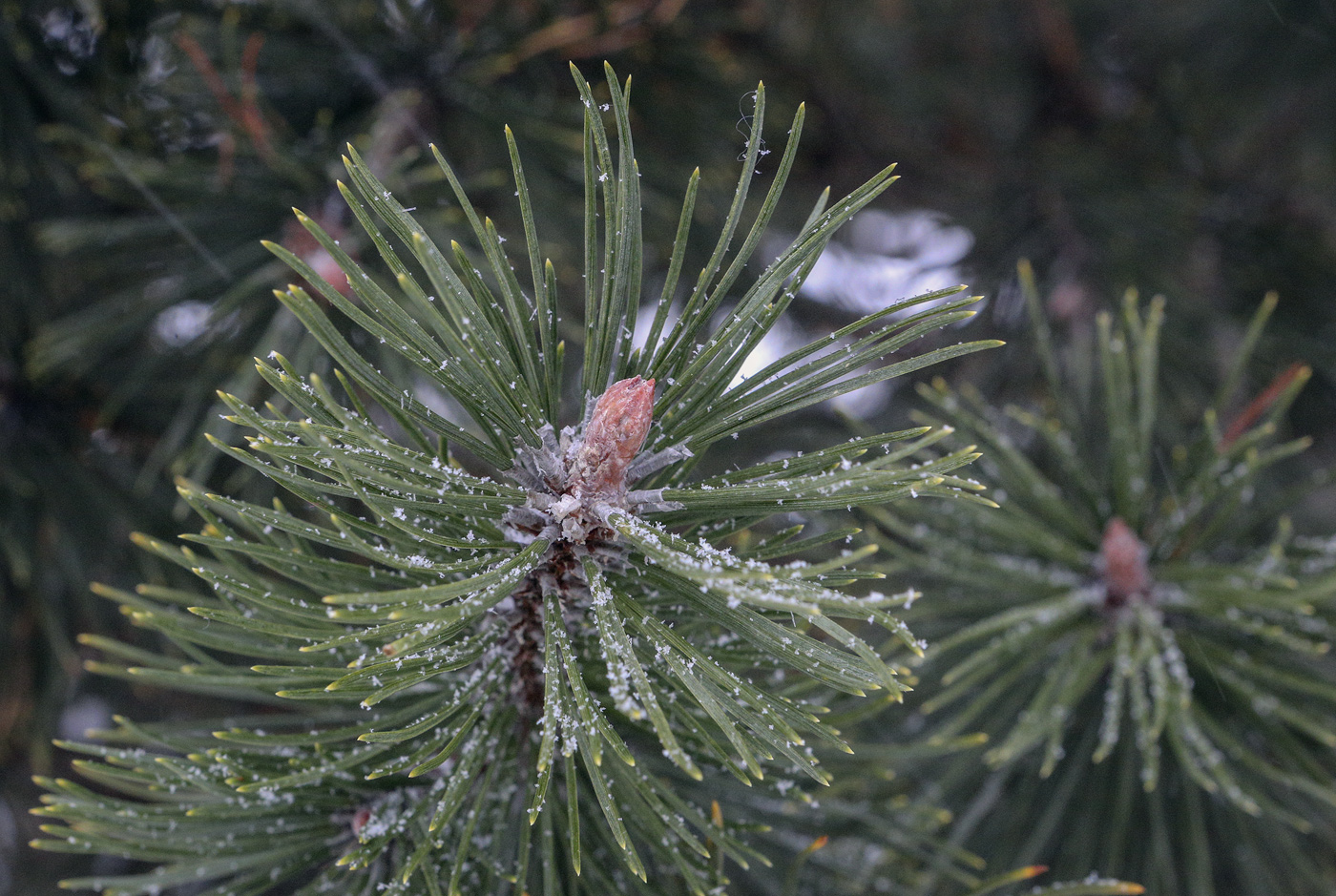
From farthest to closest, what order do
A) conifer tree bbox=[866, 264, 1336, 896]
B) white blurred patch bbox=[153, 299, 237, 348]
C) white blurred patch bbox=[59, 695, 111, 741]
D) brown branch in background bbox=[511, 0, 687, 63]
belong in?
white blurred patch bbox=[59, 695, 111, 741] → brown branch in background bbox=[511, 0, 687, 63] → white blurred patch bbox=[153, 299, 237, 348] → conifer tree bbox=[866, 264, 1336, 896]

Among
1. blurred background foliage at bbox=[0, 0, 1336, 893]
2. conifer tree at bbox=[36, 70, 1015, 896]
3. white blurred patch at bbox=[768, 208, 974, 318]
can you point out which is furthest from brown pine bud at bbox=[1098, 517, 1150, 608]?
white blurred patch at bbox=[768, 208, 974, 318]

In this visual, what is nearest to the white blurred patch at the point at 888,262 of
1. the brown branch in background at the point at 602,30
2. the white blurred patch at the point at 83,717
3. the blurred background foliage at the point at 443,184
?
the blurred background foliage at the point at 443,184

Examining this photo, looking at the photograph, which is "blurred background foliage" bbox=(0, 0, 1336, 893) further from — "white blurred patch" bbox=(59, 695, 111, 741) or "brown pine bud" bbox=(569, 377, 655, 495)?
"brown pine bud" bbox=(569, 377, 655, 495)

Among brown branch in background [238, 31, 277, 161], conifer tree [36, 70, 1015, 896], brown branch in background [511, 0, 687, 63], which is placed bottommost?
conifer tree [36, 70, 1015, 896]

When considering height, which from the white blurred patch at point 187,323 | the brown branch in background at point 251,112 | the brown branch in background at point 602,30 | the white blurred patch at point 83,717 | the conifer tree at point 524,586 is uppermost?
the brown branch in background at point 602,30

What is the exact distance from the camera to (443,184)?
108cm

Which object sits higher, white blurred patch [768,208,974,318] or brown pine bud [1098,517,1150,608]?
white blurred patch [768,208,974,318]

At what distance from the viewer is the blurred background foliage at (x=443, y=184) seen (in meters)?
1.08

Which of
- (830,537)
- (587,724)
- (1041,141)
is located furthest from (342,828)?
(1041,141)

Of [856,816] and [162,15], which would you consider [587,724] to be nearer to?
[856,816]

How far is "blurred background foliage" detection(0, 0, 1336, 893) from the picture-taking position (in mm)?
1084

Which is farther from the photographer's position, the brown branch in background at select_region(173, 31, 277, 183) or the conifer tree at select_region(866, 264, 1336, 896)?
the brown branch in background at select_region(173, 31, 277, 183)

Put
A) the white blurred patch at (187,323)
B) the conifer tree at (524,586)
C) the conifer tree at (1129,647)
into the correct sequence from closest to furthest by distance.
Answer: the conifer tree at (524,586)
the conifer tree at (1129,647)
the white blurred patch at (187,323)

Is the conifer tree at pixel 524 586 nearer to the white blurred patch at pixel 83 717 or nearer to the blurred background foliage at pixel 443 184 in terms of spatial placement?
the blurred background foliage at pixel 443 184
